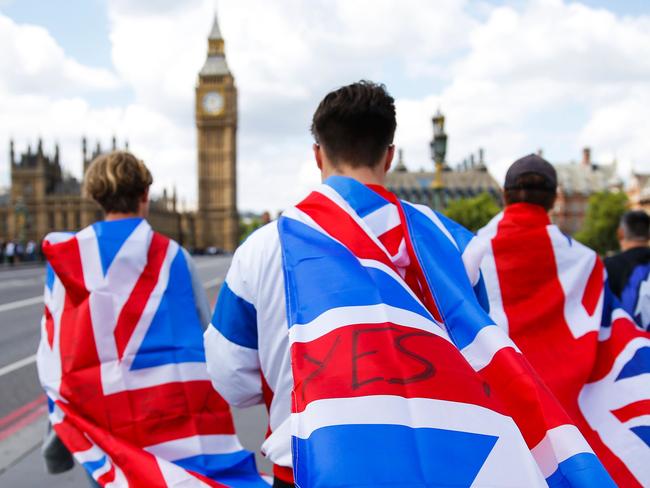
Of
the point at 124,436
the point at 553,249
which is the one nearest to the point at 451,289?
the point at 553,249

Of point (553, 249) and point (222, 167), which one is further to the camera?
point (222, 167)

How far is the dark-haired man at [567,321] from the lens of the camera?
107 inches

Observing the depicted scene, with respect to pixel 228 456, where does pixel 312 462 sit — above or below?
above

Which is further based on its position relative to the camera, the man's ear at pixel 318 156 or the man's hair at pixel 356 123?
the man's ear at pixel 318 156

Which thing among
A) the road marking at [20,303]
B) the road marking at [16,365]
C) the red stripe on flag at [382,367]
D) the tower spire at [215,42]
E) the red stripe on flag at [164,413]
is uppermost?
the tower spire at [215,42]

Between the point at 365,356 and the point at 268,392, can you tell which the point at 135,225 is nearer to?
the point at 268,392

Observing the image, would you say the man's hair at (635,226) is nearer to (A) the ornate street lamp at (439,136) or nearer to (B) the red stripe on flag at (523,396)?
(B) the red stripe on flag at (523,396)

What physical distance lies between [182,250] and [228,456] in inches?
40.0

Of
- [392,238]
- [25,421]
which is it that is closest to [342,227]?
[392,238]

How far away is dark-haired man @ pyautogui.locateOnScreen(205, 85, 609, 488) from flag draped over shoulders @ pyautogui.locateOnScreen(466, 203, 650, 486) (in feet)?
2.86

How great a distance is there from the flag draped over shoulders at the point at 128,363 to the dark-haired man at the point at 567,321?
145 centimetres

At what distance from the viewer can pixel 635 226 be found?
460 cm

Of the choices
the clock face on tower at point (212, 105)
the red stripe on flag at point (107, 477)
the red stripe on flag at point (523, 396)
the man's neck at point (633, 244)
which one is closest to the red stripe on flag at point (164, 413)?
the red stripe on flag at point (107, 477)

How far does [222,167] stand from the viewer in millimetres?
99125
